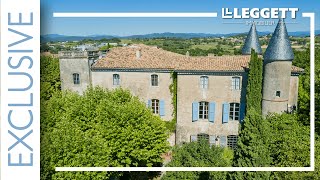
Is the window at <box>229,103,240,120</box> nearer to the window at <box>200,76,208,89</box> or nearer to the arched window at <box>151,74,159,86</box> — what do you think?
the window at <box>200,76,208,89</box>

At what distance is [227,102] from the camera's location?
68.2ft

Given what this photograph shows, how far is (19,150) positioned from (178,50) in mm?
25064

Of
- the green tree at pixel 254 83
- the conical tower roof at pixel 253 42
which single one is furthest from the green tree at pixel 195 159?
the conical tower roof at pixel 253 42

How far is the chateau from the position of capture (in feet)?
64.9

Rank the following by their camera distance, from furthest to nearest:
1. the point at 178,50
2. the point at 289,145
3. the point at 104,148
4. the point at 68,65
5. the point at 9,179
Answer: the point at 178,50
the point at 68,65
the point at 289,145
the point at 104,148
the point at 9,179

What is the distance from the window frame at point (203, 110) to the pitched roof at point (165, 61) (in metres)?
2.25

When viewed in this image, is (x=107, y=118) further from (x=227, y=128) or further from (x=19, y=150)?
(x=227, y=128)

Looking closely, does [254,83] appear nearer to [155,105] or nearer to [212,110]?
[212,110]

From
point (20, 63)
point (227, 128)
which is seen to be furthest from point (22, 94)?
point (227, 128)

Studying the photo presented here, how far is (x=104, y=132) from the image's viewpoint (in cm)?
1524

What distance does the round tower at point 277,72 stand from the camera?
1848 centimetres

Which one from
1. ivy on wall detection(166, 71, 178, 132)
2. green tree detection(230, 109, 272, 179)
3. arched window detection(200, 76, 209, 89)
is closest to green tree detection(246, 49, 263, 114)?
arched window detection(200, 76, 209, 89)

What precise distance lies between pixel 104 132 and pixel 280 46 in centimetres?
1067

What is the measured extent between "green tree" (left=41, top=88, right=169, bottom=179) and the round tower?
22.8 feet
